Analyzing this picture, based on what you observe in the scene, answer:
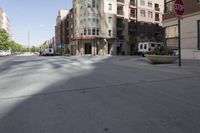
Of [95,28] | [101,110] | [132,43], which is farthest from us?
[132,43]

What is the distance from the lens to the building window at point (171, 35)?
29194 millimetres

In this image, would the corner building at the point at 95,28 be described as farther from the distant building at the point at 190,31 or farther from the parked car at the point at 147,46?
the distant building at the point at 190,31

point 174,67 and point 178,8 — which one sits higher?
point 178,8

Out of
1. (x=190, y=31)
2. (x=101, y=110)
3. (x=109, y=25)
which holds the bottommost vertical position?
(x=101, y=110)

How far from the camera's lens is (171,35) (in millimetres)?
29938

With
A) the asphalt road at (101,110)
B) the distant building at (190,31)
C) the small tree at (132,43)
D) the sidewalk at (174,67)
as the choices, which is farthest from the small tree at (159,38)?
the asphalt road at (101,110)

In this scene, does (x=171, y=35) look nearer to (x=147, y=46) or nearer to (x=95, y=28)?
(x=147, y=46)

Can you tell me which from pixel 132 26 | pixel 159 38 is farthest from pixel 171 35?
pixel 159 38

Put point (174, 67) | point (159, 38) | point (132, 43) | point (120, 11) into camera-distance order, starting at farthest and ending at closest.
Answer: point (159, 38) → point (132, 43) → point (120, 11) → point (174, 67)

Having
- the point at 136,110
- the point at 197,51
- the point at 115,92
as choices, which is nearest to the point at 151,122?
the point at 136,110

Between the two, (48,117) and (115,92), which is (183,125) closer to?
(48,117)

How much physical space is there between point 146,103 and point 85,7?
58982 mm

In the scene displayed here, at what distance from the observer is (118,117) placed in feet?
15.5

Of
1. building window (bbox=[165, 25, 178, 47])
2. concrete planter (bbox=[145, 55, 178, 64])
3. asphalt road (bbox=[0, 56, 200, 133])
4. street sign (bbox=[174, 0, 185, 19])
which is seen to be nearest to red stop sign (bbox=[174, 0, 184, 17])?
street sign (bbox=[174, 0, 185, 19])
